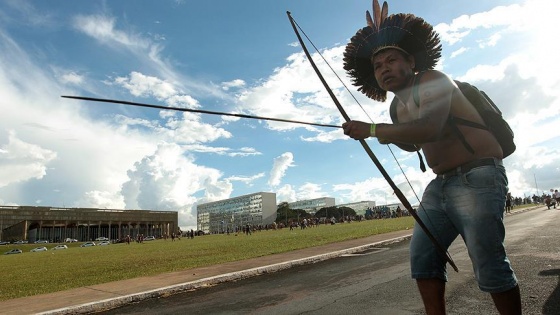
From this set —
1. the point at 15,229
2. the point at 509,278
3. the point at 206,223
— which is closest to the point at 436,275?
the point at 509,278

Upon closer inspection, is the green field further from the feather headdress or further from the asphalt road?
the feather headdress

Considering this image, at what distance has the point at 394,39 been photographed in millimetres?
2348

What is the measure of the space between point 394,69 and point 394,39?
0.18m

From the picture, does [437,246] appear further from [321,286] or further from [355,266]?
[355,266]

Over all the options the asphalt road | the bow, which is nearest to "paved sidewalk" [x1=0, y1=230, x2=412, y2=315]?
the asphalt road

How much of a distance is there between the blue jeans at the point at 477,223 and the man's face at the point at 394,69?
0.63 meters

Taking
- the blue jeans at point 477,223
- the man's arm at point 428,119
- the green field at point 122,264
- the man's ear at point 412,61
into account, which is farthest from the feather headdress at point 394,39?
the green field at point 122,264

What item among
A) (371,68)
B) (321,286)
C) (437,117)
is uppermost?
(371,68)

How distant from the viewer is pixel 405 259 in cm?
803

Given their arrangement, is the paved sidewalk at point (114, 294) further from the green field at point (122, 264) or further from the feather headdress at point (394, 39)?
the feather headdress at point (394, 39)

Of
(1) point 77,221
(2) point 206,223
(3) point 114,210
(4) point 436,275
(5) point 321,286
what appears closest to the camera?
(4) point 436,275

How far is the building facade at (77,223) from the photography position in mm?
101125

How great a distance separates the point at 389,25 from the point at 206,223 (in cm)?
18972

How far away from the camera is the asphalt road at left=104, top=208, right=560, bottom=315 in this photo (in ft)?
13.9
